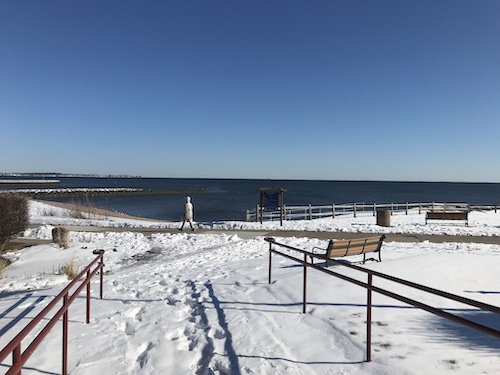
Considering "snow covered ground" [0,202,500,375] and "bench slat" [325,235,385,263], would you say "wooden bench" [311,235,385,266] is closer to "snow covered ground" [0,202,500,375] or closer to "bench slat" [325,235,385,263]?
"bench slat" [325,235,385,263]

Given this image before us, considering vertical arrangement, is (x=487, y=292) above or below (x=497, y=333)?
below

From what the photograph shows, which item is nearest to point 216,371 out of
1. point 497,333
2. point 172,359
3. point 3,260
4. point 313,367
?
point 172,359

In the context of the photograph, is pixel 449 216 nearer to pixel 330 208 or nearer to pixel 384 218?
pixel 384 218

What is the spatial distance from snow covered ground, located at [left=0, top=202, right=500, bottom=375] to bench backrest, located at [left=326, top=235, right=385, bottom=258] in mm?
460

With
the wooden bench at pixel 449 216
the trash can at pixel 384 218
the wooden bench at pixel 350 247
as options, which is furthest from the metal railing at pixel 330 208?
the wooden bench at pixel 350 247

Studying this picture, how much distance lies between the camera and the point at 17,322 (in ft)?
15.9

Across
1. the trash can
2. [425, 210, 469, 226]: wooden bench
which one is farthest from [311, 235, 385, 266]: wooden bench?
[425, 210, 469, 226]: wooden bench

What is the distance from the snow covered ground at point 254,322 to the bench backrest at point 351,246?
0.46 m

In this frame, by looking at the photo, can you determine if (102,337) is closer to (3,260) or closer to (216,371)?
(216,371)

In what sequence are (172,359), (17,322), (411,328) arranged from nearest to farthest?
(172,359) < (411,328) < (17,322)

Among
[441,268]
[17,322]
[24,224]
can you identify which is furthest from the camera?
[24,224]

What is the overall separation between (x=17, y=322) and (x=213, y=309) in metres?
2.66

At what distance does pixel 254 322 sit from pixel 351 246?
409 centimetres

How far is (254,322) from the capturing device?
464cm
